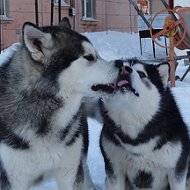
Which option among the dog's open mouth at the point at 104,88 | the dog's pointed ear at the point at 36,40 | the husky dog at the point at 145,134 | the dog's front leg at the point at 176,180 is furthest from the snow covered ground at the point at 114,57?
the dog's pointed ear at the point at 36,40

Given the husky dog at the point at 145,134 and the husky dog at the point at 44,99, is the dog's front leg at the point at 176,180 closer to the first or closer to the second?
the husky dog at the point at 145,134

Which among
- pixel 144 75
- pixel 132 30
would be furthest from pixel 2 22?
pixel 144 75

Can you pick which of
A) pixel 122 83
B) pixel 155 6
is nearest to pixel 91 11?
pixel 155 6

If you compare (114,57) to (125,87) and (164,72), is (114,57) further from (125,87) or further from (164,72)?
(125,87)

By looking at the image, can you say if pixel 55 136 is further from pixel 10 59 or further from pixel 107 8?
pixel 107 8

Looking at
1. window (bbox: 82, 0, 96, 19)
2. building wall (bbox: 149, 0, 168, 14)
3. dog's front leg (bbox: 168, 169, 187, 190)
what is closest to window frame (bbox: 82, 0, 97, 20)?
window (bbox: 82, 0, 96, 19)

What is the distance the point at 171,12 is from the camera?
7.52 metres

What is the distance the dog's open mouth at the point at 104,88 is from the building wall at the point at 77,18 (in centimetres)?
806

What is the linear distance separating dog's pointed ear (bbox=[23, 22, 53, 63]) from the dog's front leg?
1.18 meters

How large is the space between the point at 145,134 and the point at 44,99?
0.77 meters

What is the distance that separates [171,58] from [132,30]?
932 centimetres

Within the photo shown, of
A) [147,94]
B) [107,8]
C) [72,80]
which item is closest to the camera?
[72,80]

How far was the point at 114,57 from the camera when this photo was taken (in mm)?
10820

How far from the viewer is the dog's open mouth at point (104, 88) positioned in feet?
8.02
